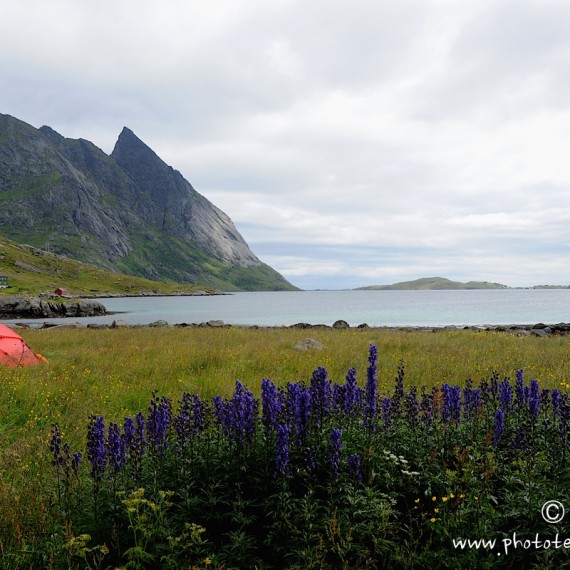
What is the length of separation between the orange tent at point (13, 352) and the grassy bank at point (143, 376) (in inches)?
31.8

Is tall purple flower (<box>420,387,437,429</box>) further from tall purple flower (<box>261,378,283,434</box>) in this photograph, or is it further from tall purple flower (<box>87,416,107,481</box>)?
tall purple flower (<box>87,416,107,481</box>)

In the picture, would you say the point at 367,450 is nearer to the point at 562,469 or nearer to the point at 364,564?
the point at 364,564

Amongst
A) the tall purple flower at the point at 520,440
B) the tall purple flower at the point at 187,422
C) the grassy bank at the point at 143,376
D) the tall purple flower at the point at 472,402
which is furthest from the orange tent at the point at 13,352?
the tall purple flower at the point at 520,440

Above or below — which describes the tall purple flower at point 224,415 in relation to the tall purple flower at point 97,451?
above

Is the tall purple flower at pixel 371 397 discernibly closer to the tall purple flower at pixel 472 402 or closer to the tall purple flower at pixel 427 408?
the tall purple flower at pixel 427 408

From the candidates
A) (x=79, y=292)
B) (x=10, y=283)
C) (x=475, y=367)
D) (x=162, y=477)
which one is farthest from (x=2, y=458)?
(x=79, y=292)

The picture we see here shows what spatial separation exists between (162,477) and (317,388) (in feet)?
6.75

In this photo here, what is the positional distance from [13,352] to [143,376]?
4.99m

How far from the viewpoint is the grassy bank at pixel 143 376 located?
573 cm

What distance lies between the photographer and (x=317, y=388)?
5.16m

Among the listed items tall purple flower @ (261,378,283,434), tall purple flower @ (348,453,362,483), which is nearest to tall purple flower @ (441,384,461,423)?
tall purple flower @ (348,453,362,483)

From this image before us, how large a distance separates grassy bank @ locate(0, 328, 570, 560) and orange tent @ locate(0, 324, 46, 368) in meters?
0.81

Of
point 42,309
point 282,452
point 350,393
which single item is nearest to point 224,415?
point 282,452

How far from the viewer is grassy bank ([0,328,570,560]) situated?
18.8ft
